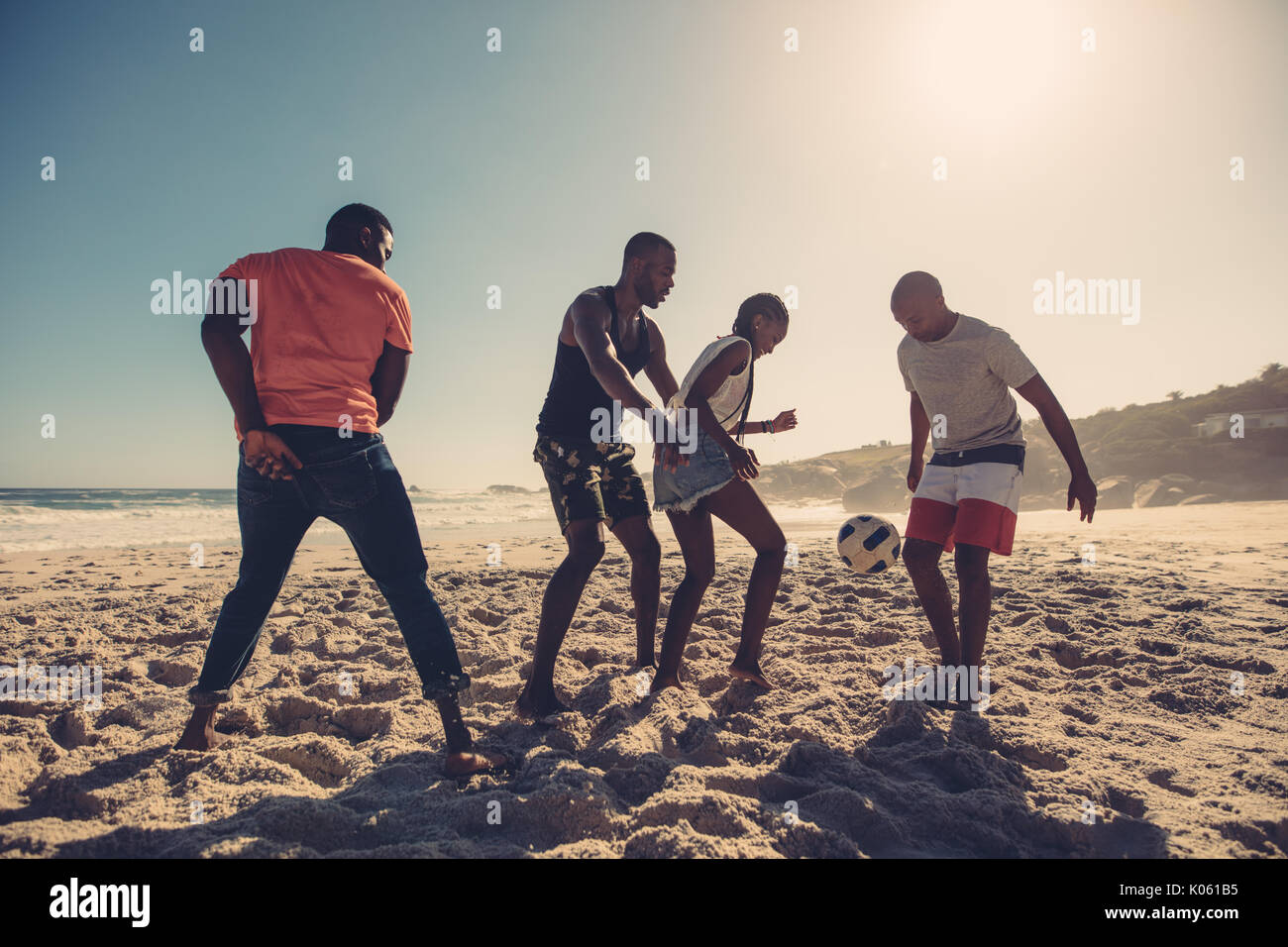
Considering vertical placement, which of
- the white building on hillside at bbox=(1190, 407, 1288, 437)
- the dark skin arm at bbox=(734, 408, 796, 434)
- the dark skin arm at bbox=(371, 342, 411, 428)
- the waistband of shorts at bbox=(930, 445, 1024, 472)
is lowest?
Result: the waistband of shorts at bbox=(930, 445, 1024, 472)

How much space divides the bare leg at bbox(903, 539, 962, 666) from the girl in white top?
0.71 m

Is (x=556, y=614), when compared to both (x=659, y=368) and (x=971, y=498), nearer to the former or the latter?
(x=659, y=368)

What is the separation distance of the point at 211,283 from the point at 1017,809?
3.03 metres

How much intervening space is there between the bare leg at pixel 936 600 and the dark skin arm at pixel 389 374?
2461 millimetres

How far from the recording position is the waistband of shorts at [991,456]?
3082 mm

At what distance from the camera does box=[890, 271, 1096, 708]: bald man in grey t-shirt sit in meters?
2.96

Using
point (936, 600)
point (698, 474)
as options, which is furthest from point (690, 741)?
point (936, 600)

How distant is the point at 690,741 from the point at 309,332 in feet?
6.70

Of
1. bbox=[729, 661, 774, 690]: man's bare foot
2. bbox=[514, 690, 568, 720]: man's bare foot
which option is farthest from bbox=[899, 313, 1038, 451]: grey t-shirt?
bbox=[514, 690, 568, 720]: man's bare foot

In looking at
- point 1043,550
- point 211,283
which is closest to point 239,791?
point 211,283

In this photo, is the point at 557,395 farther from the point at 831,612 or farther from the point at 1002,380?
the point at 831,612

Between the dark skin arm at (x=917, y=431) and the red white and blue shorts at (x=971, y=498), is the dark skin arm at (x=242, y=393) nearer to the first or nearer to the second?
the red white and blue shorts at (x=971, y=498)

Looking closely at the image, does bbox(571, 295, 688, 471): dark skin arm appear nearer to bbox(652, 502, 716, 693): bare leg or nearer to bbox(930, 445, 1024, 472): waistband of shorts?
bbox(652, 502, 716, 693): bare leg

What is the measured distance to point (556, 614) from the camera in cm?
279
